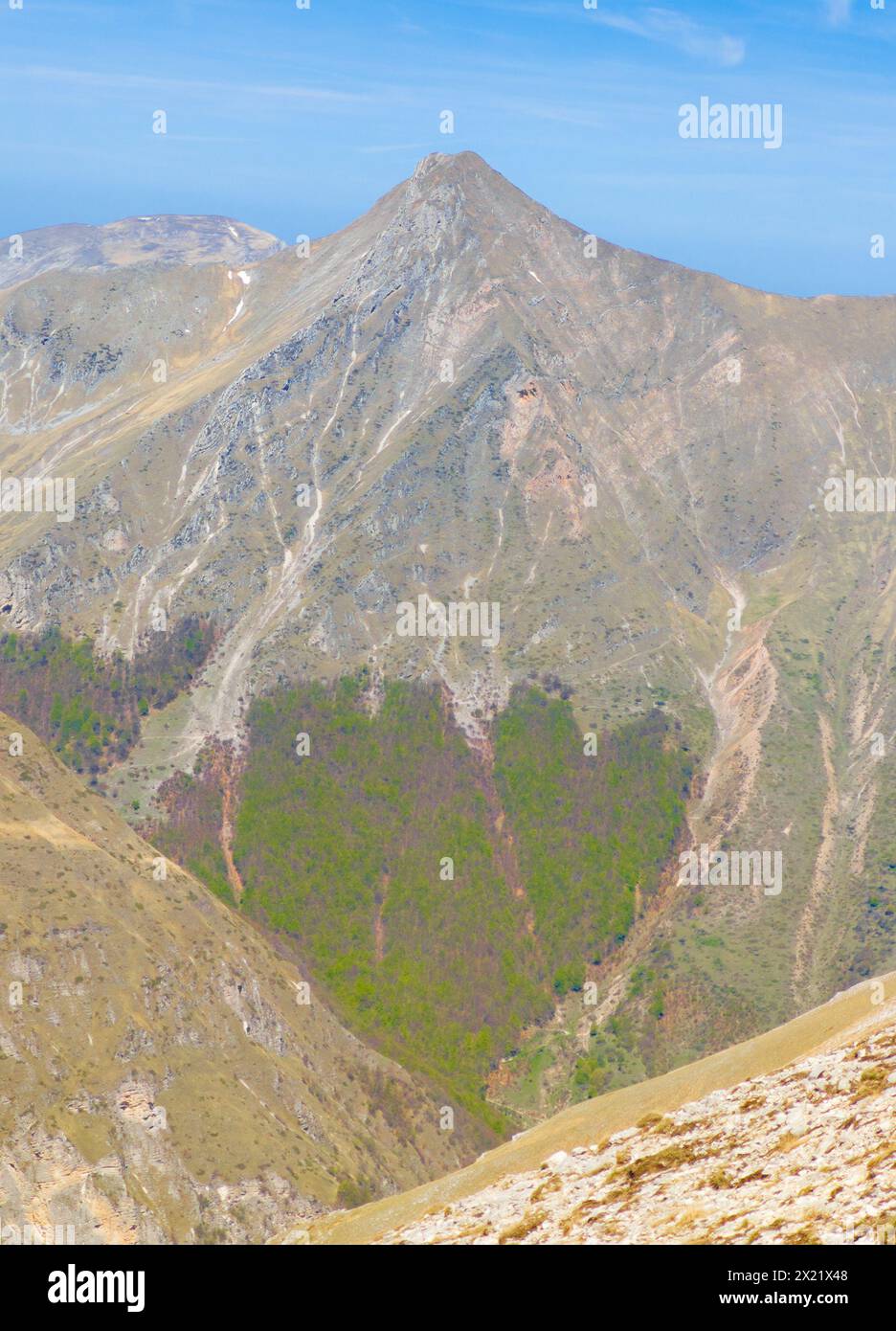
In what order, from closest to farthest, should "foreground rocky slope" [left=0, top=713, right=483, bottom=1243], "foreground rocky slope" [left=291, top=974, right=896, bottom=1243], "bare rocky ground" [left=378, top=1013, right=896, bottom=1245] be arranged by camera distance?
"bare rocky ground" [left=378, top=1013, right=896, bottom=1245], "foreground rocky slope" [left=291, top=974, right=896, bottom=1243], "foreground rocky slope" [left=0, top=713, right=483, bottom=1243]

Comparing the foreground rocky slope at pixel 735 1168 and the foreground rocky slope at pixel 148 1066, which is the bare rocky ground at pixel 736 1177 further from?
the foreground rocky slope at pixel 148 1066

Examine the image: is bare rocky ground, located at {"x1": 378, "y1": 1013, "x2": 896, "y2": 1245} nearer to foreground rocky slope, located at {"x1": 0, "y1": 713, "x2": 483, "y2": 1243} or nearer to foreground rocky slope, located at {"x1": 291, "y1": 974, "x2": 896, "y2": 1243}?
foreground rocky slope, located at {"x1": 291, "y1": 974, "x2": 896, "y2": 1243}

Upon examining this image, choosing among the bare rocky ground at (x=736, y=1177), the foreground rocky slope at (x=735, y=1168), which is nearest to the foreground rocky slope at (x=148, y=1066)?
the foreground rocky slope at (x=735, y=1168)

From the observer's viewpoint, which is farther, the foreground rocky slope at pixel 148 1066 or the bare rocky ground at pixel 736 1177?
the foreground rocky slope at pixel 148 1066

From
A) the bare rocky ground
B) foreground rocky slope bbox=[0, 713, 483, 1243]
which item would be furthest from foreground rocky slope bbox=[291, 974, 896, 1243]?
foreground rocky slope bbox=[0, 713, 483, 1243]

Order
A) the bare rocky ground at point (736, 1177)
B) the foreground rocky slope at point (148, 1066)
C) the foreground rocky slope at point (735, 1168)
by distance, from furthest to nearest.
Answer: the foreground rocky slope at point (148, 1066) < the foreground rocky slope at point (735, 1168) < the bare rocky ground at point (736, 1177)

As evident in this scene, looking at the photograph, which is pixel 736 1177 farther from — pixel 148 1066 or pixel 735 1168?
pixel 148 1066

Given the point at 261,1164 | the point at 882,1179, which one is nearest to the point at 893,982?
the point at 882,1179
